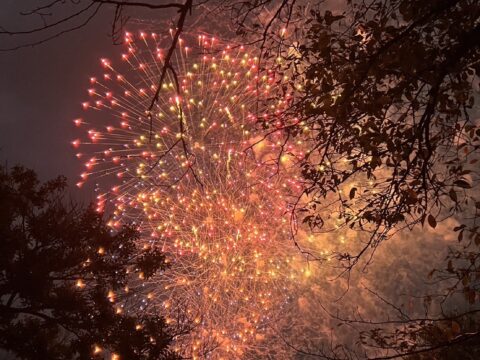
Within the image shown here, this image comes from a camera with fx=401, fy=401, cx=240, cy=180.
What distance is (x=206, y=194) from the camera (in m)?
11.1

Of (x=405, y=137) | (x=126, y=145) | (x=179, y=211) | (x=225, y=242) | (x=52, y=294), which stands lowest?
(x=52, y=294)

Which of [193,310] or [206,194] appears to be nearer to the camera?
[206,194]

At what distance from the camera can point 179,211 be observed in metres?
11.1

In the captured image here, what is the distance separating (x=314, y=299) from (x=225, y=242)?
16.3ft

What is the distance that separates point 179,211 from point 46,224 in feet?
17.3

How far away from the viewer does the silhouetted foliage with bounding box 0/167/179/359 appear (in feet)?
17.9

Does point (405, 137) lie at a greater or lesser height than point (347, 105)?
lesser

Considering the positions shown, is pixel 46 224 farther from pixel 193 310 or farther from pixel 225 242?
pixel 193 310

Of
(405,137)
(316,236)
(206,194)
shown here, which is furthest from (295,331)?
(405,137)

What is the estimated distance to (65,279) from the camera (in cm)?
599

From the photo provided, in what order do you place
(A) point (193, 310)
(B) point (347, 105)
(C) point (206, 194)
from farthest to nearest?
(A) point (193, 310), (C) point (206, 194), (B) point (347, 105)

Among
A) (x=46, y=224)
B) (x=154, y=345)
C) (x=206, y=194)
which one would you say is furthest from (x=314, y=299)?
(x=46, y=224)

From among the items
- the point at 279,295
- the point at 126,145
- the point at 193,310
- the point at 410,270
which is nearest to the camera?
the point at 126,145

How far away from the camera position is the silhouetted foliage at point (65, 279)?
17.9 ft
